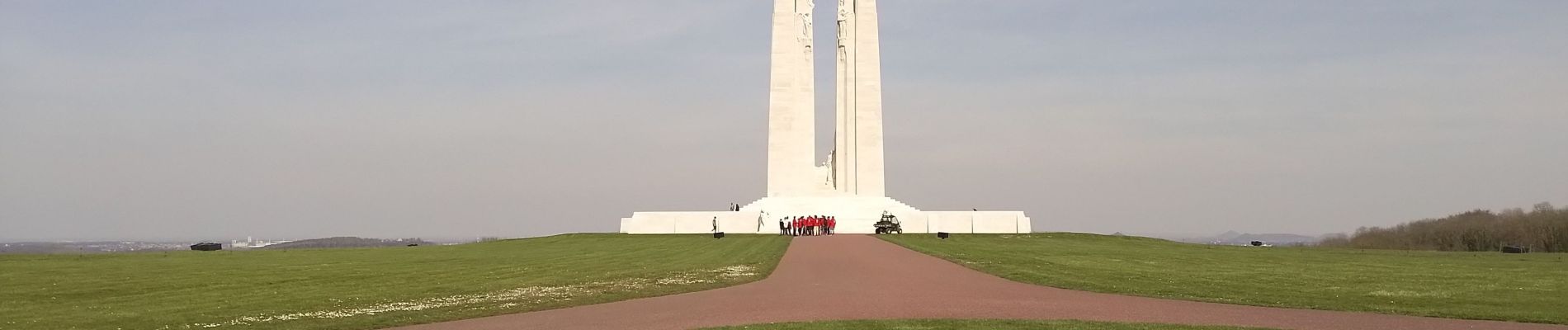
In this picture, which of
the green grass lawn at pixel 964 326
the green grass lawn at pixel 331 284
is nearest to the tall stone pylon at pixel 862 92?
the green grass lawn at pixel 331 284

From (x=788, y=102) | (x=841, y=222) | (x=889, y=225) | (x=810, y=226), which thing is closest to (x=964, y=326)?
(x=810, y=226)

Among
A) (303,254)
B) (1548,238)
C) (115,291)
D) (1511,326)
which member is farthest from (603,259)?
(1548,238)

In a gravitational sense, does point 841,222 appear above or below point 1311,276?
above

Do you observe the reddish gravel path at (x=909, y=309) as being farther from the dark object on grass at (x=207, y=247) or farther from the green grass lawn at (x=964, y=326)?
the dark object on grass at (x=207, y=247)

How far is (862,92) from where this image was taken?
60250 millimetres

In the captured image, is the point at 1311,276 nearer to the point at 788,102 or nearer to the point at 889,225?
the point at 889,225

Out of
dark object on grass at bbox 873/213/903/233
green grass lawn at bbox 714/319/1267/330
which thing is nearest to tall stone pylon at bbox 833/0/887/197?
dark object on grass at bbox 873/213/903/233

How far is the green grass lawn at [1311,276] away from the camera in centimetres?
1478

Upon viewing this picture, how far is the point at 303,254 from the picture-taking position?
30750 mm

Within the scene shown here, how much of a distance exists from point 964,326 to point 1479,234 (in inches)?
1615

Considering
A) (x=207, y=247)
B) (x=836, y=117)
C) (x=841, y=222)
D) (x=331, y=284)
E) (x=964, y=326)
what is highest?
(x=836, y=117)

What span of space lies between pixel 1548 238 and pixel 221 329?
43.5m

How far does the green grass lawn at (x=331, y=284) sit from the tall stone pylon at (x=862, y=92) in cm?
2819

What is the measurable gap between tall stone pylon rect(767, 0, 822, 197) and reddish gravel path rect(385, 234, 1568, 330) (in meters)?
38.7
